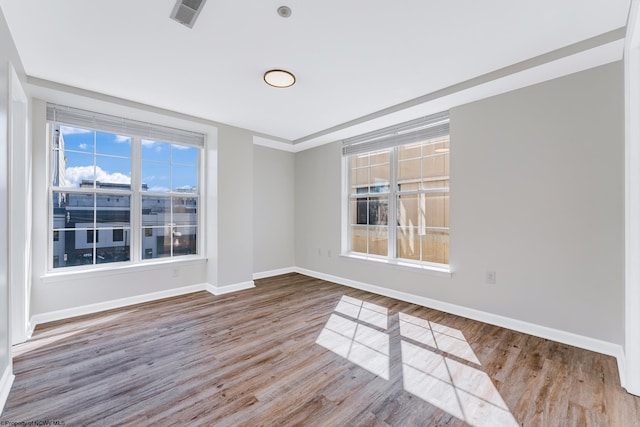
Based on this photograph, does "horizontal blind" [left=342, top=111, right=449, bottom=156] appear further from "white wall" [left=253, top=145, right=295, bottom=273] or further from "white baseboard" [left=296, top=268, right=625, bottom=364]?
"white baseboard" [left=296, top=268, right=625, bottom=364]

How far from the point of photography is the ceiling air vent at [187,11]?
177 cm

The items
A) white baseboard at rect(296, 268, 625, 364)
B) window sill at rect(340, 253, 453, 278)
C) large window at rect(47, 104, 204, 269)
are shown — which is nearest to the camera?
white baseboard at rect(296, 268, 625, 364)

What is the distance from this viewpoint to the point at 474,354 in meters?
2.38

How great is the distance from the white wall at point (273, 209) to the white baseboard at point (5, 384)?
3.28 meters

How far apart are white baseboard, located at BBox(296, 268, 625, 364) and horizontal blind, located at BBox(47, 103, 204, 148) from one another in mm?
3583

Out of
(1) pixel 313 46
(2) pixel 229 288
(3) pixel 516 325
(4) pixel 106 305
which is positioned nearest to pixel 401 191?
(3) pixel 516 325

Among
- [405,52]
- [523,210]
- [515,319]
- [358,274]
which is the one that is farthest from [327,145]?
[515,319]

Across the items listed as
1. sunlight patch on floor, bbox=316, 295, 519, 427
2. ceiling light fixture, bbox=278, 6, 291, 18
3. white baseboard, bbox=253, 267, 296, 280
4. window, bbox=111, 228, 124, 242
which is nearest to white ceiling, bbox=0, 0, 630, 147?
ceiling light fixture, bbox=278, 6, 291, 18

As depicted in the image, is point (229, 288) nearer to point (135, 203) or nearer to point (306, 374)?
point (135, 203)

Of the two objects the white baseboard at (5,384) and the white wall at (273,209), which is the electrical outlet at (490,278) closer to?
the white wall at (273,209)

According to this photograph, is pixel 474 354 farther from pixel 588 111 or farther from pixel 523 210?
pixel 588 111

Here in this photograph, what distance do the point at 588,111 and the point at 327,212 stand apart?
350 cm

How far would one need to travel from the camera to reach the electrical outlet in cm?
302

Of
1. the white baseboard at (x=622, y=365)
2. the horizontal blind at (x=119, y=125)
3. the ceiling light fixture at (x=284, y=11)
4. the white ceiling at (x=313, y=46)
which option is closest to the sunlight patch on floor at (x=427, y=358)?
the white baseboard at (x=622, y=365)
